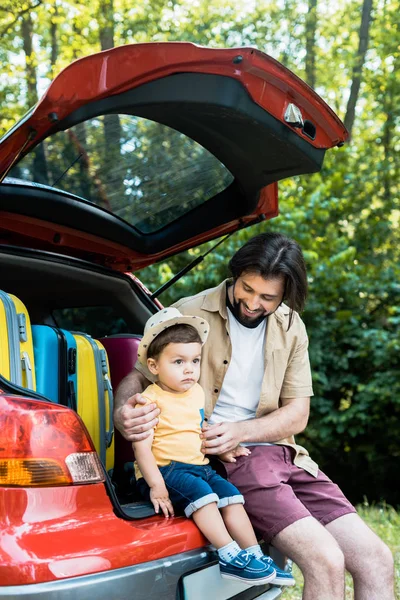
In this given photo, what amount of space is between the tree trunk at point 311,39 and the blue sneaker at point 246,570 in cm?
1384

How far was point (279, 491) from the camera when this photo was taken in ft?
8.39

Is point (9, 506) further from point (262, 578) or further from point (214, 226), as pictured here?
point (214, 226)

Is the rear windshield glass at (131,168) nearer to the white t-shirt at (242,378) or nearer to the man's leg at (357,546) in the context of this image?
the white t-shirt at (242,378)

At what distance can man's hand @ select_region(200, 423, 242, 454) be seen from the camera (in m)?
2.51

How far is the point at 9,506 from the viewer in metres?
1.80

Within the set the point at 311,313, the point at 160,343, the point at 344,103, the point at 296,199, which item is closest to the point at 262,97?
the point at 160,343

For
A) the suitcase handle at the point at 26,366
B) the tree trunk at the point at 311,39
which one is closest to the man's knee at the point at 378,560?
the suitcase handle at the point at 26,366

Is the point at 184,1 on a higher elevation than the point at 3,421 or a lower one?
higher

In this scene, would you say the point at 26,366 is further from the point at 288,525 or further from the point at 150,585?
the point at 288,525

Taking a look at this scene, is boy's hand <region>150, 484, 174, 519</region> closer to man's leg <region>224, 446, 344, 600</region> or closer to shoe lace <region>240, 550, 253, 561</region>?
shoe lace <region>240, 550, 253, 561</region>

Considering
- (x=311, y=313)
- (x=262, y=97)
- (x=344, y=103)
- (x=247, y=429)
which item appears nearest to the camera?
(x=262, y=97)

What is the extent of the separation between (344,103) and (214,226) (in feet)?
47.3

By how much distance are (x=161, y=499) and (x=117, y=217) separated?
4.63ft

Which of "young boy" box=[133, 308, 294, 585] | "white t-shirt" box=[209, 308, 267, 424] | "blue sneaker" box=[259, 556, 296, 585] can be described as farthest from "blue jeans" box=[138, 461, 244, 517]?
"white t-shirt" box=[209, 308, 267, 424]
